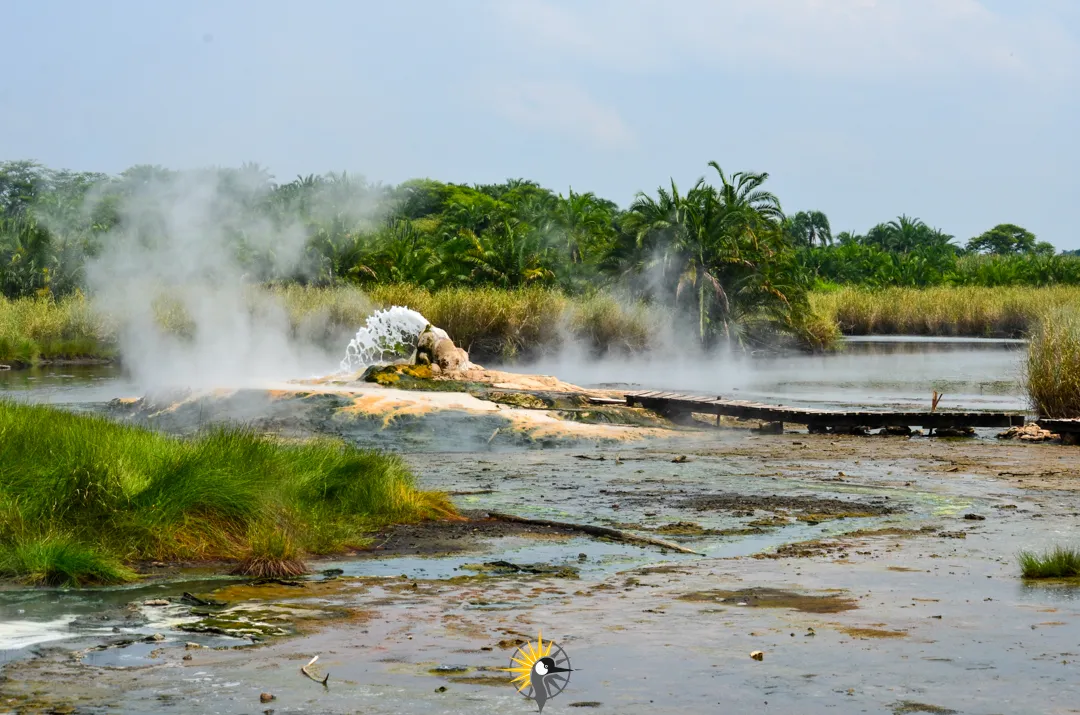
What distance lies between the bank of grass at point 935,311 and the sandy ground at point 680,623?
137 ft

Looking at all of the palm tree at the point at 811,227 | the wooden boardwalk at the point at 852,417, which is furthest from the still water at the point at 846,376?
the palm tree at the point at 811,227

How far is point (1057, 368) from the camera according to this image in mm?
19797

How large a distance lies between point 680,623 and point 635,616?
301 mm

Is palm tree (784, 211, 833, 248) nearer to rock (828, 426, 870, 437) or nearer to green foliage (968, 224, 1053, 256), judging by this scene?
green foliage (968, 224, 1053, 256)

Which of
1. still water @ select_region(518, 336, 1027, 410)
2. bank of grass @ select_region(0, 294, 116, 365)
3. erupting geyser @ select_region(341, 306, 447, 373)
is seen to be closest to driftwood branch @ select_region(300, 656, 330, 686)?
erupting geyser @ select_region(341, 306, 447, 373)

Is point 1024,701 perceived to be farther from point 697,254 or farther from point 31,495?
point 697,254

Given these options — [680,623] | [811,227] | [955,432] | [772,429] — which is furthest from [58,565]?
[811,227]

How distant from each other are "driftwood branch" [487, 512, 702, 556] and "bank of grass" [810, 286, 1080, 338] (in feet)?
140

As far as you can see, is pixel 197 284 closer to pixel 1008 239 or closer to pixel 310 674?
pixel 310 674

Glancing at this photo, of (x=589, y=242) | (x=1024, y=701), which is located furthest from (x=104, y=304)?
(x=1024, y=701)

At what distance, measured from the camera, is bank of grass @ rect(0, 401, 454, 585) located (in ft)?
27.7

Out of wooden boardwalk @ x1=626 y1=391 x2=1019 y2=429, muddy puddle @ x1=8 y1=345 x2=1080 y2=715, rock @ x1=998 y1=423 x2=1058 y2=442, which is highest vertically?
wooden boardwalk @ x1=626 y1=391 x2=1019 y2=429

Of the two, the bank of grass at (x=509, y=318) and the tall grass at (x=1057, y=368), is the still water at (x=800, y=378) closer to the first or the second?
the bank of grass at (x=509, y=318)

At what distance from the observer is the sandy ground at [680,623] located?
5.60 m
